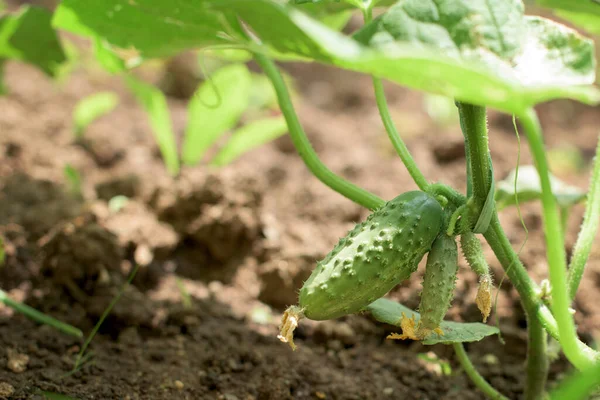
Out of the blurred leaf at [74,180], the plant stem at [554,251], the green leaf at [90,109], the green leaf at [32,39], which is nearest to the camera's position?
the plant stem at [554,251]

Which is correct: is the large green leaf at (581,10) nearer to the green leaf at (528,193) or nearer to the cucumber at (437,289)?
the green leaf at (528,193)

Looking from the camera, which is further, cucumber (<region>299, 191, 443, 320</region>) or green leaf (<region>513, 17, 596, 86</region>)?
cucumber (<region>299, 191, 443, 320</region>)

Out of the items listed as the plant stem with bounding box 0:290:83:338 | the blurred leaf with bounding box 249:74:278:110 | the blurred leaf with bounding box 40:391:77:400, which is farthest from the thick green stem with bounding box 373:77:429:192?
the blurred leaf with bounding box 249:74:278:110

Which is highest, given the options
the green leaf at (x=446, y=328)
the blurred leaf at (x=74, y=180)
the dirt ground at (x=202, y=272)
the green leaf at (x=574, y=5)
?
the green leaf at (x=574, y=5)

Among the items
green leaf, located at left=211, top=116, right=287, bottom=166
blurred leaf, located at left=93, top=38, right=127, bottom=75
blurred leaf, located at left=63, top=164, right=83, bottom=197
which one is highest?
blurred leaf, located at left=93, top=38, right=127, bottom=75

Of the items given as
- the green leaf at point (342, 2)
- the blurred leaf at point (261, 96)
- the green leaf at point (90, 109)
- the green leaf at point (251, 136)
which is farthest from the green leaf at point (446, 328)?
the blurred leaf at point (261, 96)

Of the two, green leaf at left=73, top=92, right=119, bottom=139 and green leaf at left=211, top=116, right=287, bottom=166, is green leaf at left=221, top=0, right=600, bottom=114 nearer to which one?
green leaf at left=211, top=116, right=287, bottom=166

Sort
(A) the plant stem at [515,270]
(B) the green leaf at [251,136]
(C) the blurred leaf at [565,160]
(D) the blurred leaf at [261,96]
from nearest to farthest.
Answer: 1. (A) the plant stem at [515,270]
2. (B) the green leaf at [251,136]
3. (C) the blurred leaf at [565,160]
4. (D) the blurred leaf at [261,96]
